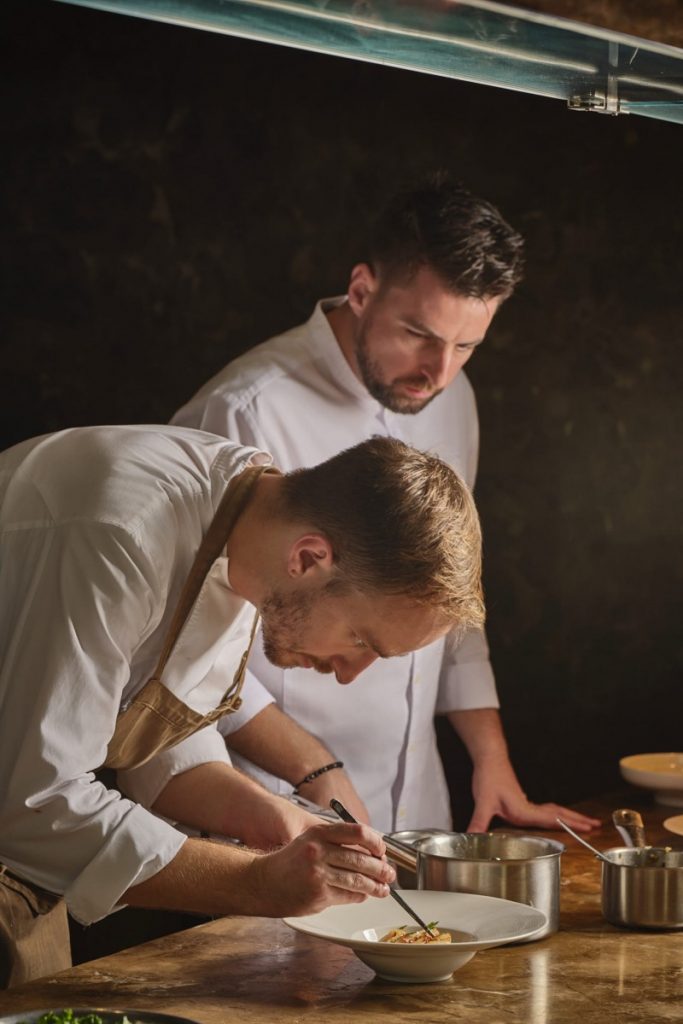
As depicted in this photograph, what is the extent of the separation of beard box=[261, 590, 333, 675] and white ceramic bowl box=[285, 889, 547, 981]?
35cm

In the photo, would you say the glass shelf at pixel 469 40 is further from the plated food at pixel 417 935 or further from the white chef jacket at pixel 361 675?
the white chef jacket at pixel 361 675

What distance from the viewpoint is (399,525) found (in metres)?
1.88

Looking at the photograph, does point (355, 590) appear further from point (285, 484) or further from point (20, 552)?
point (20, 552)

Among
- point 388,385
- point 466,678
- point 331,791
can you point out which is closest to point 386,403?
point 388,385

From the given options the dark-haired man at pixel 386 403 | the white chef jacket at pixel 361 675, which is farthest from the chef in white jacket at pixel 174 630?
the white chef jacket at pixel 361 675

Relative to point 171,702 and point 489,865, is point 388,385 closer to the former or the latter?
point 171,702

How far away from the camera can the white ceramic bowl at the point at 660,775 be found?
280 centimetres

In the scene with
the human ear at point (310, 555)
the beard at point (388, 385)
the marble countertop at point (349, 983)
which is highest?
the beard at point (388, 385)

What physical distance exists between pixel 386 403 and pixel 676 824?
3.23 ft

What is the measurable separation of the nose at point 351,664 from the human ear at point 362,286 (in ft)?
3.44

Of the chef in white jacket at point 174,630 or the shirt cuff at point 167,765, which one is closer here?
the chef in white jacket at point 174,630

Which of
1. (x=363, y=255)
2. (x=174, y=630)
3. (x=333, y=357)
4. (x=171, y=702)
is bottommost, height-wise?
(x=171, y=702)

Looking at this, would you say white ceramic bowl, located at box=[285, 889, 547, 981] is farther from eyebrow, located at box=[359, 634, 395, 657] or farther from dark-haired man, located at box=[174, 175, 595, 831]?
dark-haired man, located at box=[174, 175, 595, 831]

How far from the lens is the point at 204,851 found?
5.97 ft
